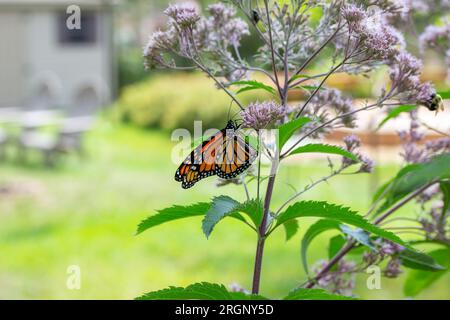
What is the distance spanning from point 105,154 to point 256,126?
10143 mm

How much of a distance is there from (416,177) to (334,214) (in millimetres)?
344

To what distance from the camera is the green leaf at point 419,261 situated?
1354mm

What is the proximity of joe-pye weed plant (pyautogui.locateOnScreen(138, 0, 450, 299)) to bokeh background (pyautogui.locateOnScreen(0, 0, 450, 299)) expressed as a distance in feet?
0.29

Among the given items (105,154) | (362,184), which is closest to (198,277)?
(362,184)

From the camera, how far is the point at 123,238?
261 inches

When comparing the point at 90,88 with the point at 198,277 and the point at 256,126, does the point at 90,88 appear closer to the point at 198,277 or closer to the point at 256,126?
the point at 198,277

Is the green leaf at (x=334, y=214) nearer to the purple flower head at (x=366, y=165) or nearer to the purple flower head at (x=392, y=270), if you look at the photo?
the purple flower head at (x=366, y=165)

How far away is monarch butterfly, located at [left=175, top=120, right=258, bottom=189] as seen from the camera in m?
1.17

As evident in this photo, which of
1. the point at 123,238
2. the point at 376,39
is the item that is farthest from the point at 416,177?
the point at 123,238

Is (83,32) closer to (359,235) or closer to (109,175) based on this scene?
(109,175)

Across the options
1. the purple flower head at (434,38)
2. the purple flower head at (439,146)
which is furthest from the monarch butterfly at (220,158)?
the purple flower head at (434,38)
